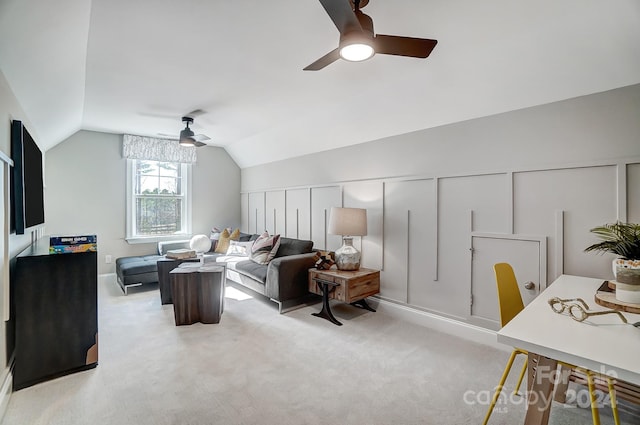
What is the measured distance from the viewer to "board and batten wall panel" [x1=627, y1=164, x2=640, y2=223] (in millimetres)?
2076

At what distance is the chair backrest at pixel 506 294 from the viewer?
6.12ft

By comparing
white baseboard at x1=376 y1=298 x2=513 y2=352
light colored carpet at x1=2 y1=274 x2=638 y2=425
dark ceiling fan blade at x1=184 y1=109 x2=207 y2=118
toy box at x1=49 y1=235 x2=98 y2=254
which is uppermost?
dark ceiling fan blade at x1=184 y1=109 x2=207 y2=118

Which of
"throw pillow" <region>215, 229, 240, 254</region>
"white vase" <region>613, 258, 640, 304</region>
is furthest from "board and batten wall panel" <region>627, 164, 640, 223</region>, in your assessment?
"throw pillow" <region>215, 229, 240, 254</region>

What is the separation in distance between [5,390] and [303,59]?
308 cm

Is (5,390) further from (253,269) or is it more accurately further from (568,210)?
(568,210)

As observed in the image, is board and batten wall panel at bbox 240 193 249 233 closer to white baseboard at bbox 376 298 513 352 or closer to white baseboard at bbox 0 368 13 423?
white baseboard at bbox 376 298 513 352

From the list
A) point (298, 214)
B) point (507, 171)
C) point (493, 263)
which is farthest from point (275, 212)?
point (507, 171)

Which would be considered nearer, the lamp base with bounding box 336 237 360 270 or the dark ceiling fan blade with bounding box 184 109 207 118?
the lamp base with bounding box 336 237 360 270

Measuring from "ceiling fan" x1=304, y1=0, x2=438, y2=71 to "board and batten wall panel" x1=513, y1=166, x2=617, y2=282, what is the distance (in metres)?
1.59

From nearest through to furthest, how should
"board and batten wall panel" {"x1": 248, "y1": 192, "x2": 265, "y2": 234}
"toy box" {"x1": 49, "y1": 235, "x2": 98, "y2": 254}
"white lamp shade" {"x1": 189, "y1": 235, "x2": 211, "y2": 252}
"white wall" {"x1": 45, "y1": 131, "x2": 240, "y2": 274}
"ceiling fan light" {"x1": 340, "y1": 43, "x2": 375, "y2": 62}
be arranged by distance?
"ceiling fan light" {"x1": 340, "y1": 43, "x2": 375, "y2": 62}
"toy box" {"x1": 49, "y1": 235, "x2": 98, "y2": 254}
"white wall" {"x1": 45, "y1": 131, "x2": 240, "y2": 274}
"white lamp shade" {"x1": 189, "y1": 235, "x2": 211, "y2": 252}
"board and batten wall panel" {"x1": 248, "y1": 192, "x2": 265, "y2": 234}

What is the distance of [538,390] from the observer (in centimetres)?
128

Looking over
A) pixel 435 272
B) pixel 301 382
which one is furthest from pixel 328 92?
pixel 301 382

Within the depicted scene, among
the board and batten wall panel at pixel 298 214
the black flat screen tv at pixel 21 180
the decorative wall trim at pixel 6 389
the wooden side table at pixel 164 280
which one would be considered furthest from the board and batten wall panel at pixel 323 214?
the decorative wall trim at pixel 6 389

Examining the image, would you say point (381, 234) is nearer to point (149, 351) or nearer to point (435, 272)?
point (435, 272)
